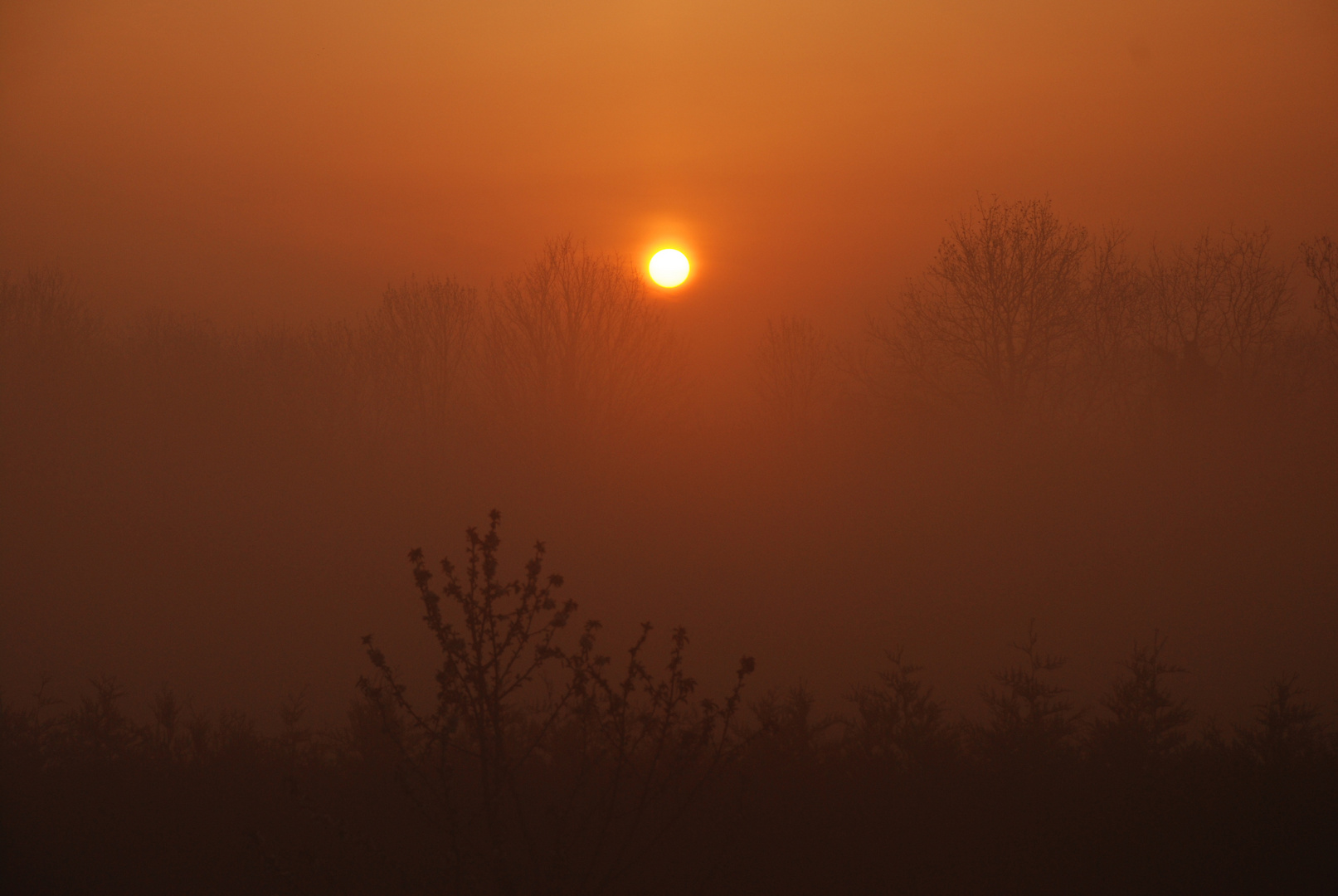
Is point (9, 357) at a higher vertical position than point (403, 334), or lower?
lower

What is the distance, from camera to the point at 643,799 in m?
3.30

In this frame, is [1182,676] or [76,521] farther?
[76,521]

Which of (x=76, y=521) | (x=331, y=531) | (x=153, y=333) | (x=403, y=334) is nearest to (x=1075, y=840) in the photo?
(x=331, y=531)

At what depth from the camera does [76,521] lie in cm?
2098

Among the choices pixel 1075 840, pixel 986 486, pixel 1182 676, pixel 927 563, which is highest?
pixel 986 486

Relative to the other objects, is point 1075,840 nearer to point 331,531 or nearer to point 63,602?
point 63,602

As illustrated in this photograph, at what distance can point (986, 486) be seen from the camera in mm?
22250

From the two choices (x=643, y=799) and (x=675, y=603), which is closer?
(x=643, y=799)

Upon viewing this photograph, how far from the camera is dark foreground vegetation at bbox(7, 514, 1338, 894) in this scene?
139 inches

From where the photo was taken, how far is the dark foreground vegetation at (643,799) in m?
3.53

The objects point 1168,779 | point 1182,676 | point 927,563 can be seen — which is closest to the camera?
Answer: point 1168,779

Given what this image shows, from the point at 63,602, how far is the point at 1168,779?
16926mm

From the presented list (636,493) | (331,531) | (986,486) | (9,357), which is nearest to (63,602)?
(331,531)

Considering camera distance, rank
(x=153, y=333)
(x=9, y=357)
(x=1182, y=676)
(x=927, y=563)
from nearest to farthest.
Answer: (x=1182, y=676) < (x=927, y=563) < (x=9, y=357) < (x=153, y=333)
